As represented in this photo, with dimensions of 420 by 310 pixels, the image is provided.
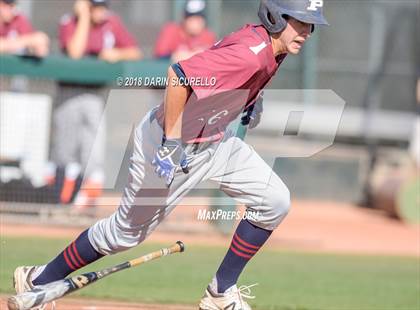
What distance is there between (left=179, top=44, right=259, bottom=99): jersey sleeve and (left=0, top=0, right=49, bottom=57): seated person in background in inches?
224

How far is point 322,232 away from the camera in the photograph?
12453mm

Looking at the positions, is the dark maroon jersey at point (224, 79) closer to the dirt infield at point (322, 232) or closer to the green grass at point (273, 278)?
the green grass at point (273, 278)

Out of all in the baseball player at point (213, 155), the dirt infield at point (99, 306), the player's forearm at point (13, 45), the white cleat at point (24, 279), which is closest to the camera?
the baseball player at point (213, 155)

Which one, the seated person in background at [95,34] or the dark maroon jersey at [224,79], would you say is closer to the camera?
the dark maroon jersey at [224,79]

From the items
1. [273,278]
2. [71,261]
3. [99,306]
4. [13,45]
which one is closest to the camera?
[71,261]

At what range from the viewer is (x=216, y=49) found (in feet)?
18.7

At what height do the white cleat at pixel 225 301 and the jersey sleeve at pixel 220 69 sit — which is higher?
the jersey sleeve at pixel 220 69

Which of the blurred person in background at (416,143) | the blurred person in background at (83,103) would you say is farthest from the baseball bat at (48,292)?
the blurred person in background at (416,143)

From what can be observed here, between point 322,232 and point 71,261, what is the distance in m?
6.91

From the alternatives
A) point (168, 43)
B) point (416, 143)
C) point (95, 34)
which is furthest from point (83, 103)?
point (416, 143)

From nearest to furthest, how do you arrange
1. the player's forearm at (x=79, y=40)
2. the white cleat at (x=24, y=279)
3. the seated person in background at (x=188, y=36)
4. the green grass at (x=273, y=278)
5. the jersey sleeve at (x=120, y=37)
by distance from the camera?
the white cleat at (x=24, y=279)
the green grass at (x=273, y=278)
the player's forearm at (x=79, y=40)
the seated person in background at (x=188, y=36)
the jersey sleeve at (x=120, y=37)

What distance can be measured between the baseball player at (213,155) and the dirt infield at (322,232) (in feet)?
14.6

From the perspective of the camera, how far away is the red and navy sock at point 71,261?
5910 mm

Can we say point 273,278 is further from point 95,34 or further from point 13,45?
point 13,45
